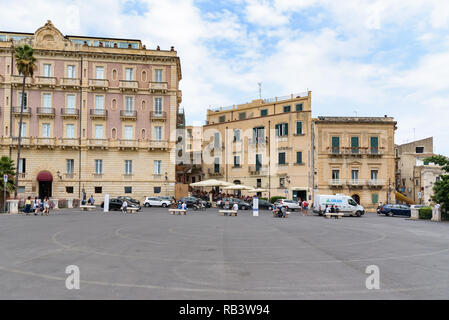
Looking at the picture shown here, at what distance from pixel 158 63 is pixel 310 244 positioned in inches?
1468

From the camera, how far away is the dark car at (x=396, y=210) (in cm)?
3862

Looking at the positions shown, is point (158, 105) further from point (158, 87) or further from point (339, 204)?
point (339, 204)

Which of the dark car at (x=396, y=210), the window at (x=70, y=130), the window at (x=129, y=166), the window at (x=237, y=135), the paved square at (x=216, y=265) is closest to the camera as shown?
the paved square at (x=216, y=265)

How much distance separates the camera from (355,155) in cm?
5131

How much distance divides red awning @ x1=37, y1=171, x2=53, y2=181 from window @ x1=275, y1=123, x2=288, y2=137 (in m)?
30.3

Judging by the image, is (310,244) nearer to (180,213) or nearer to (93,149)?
(180,213)

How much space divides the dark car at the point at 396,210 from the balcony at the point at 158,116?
27493 mm

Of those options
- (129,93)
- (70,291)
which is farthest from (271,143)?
(70,291)

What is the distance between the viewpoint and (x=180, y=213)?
3275cm

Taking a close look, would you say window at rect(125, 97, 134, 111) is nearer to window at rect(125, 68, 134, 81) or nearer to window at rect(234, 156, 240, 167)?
window at rect(125, 68, 134, 81)

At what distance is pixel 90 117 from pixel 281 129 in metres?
25.7

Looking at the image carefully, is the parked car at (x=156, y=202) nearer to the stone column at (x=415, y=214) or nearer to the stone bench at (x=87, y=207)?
the stone bench at (x=87, y=207)

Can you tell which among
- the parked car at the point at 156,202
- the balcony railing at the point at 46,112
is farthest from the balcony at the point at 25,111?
the parked car at the point at 156,202

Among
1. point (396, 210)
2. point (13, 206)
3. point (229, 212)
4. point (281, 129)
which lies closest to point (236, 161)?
point (281, 129)
